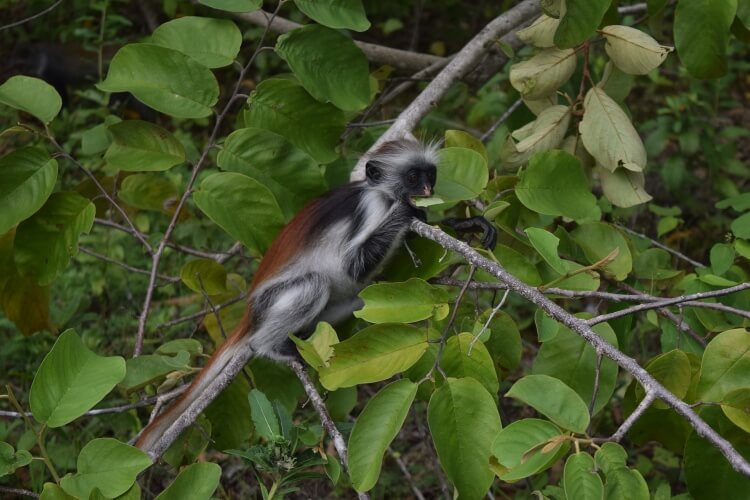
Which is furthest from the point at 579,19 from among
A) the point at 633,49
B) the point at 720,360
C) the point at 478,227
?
the point at 720,360

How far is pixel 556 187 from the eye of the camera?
2578 mm

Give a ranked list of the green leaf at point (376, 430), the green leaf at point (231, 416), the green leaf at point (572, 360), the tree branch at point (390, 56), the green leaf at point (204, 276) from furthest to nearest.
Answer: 1. the tree branch at point (390, 56)
2. the green leaf at point (204, 276)
3. the green leaf at point (231, 416)
4. the green leaf at point (572, 360)
5. the green leaf at point (376, 430)

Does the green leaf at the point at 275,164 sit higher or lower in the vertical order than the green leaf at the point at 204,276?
higher

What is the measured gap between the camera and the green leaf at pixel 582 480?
1.56m

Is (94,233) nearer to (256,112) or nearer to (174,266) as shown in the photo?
(174,266)

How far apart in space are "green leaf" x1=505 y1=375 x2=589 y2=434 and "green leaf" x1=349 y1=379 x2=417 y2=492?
277 mm

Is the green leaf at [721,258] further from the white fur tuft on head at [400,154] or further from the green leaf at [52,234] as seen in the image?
the green leaf at [52,234]

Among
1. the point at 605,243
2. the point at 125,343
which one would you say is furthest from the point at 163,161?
the point at 125,343

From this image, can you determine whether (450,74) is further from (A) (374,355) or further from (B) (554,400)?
(B) (554,400)

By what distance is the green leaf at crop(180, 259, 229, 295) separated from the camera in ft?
10.00

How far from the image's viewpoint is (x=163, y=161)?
2.84 meters

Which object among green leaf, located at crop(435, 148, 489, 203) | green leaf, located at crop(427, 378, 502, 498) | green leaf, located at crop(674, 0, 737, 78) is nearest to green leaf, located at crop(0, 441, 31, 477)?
green leaf, located at crop(427, 378, 502, 498)

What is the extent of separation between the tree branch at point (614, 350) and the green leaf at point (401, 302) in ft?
0.46

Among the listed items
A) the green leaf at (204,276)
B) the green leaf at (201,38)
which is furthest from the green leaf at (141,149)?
the green leaf at (204,276)
